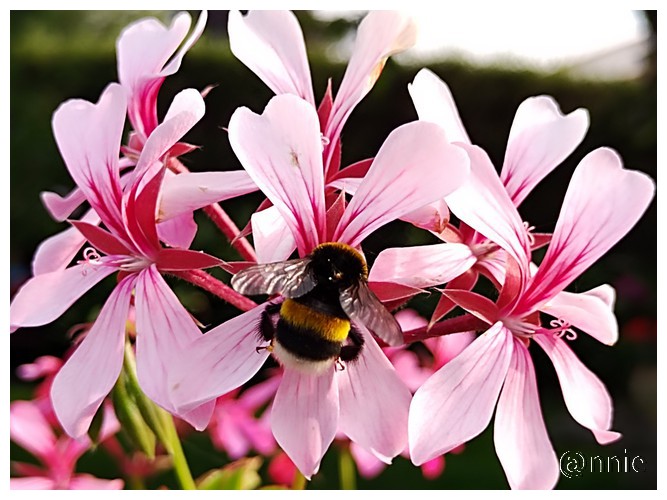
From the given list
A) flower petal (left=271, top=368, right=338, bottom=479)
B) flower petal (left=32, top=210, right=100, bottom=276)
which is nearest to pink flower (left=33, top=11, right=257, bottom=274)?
flower petal (left=32, top=210, right=100, bottom=276)

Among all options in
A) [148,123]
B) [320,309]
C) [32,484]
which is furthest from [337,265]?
[32,484]

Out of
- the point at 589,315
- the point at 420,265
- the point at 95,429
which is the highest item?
the point at 420,265

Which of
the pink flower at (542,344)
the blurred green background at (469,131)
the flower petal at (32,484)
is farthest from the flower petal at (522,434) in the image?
the blurred green background at (469,131)

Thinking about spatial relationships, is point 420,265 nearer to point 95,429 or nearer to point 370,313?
point 370,313

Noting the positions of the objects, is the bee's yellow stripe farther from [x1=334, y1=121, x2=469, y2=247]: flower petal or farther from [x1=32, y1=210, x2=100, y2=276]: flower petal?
[x1=32, y1=210, x2=100, y2=276]: flower petal

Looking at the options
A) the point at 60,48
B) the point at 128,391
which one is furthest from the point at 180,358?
the point at 60,48

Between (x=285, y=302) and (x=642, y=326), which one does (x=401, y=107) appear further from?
(x=285, y=302)
